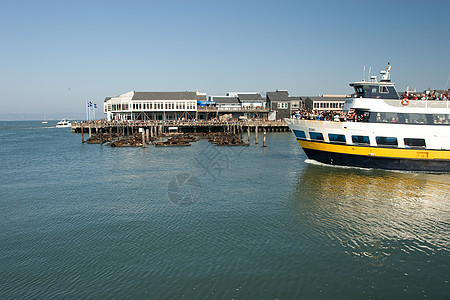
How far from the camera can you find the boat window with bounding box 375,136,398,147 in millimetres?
32250

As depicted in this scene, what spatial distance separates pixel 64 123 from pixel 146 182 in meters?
137

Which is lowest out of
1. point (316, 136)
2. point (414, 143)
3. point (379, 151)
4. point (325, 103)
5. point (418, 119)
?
point (379, 151)

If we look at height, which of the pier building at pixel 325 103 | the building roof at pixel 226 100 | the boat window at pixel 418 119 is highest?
the building roof at pixel 226 100

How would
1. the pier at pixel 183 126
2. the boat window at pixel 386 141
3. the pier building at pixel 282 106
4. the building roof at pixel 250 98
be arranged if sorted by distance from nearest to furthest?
the boat window at pixel 386 141, the pier at pixel 183 126, the pier building at pixel 282 106, the building roof at pixel 250 98

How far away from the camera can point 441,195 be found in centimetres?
2544

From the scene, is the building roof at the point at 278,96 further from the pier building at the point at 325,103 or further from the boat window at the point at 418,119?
the boat window at the point at 418,119

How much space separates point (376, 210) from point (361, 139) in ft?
41.2

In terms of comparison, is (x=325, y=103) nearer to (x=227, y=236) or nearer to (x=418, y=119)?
(x=418, y=119)

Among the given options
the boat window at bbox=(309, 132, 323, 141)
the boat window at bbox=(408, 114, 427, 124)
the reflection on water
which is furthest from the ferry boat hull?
the reflection on water

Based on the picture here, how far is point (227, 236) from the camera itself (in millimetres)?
18203

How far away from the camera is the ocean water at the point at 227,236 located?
13656 mm

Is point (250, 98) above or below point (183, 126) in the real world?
above

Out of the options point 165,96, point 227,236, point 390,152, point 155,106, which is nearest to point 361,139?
point 390,152

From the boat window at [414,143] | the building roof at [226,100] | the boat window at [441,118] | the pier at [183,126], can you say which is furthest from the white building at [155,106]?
the boat window at [441,118]
